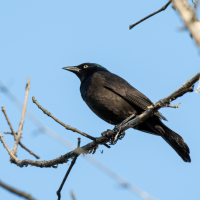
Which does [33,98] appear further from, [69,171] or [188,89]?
[188,89]

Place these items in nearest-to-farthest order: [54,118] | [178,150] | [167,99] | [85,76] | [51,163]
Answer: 1. [167,99]
2. [54,118]
3. [51,163]
4. [178,150]
5. [85,76]

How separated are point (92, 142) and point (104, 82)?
1.76m

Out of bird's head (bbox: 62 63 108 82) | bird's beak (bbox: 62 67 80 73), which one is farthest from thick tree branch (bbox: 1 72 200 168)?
bird's beak (bbox: 62 67 80 73)

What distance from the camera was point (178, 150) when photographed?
5.28 meters

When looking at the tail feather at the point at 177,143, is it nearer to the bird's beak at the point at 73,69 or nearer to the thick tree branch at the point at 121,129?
the thick tree branch at the point at 121,129

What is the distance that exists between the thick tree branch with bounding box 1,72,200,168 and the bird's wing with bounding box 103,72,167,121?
1.22m

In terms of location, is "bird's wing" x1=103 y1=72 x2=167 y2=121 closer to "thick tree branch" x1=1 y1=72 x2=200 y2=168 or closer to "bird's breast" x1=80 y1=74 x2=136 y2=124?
"bird's breast" x1=80 y1=74 x2=136 y2=124

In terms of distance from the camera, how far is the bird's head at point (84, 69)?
693cm

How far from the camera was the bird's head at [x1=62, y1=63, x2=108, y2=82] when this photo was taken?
693 cm

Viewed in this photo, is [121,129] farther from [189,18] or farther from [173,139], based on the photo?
[189,18]

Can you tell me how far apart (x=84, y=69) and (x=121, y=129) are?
3.08 metres

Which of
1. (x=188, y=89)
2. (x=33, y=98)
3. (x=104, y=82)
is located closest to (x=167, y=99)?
(x=188, y=89)

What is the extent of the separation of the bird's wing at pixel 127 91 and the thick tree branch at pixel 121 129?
1.22m

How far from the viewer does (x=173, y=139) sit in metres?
5.24
